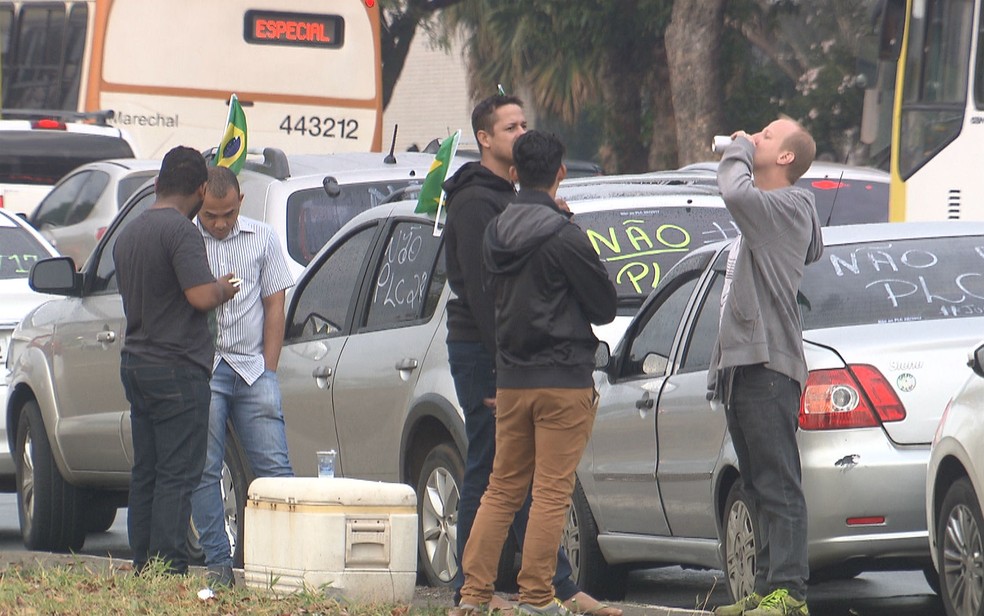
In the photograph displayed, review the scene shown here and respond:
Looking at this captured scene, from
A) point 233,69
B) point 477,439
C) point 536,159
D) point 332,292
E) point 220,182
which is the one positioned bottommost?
point 477,439

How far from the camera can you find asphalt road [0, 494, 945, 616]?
8234 millimetres

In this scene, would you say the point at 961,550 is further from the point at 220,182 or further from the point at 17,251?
the point at 17,251

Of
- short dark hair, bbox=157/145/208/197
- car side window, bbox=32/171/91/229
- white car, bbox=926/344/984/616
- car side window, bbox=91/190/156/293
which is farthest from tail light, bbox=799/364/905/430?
car side window, bbox=32/171/91/229

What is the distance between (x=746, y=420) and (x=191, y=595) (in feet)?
7.20

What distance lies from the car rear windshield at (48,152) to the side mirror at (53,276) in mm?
9453

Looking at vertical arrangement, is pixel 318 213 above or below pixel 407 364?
above

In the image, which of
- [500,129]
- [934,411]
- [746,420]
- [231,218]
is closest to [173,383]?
[231,218]

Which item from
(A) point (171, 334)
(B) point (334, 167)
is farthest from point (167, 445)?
(B) point (334, 167)

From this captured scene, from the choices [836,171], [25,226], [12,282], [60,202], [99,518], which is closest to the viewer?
[99,518]

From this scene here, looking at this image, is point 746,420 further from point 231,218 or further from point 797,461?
point 231,218

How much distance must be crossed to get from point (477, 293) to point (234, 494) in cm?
312

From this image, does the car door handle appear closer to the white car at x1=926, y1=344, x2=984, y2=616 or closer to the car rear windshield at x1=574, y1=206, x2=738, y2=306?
the car rear windshield at x1=574, y1=206, x2=738, y2=306

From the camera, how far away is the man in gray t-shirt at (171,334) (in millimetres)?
7613

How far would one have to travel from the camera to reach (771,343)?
653cm
